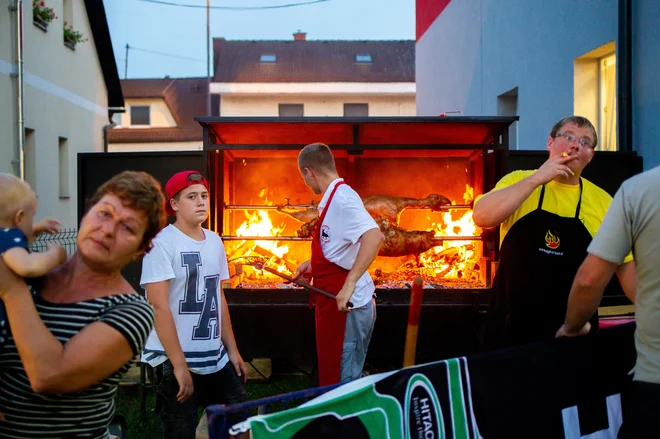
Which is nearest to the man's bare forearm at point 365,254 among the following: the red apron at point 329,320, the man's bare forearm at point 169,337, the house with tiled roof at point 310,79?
the red apron at point 329,320

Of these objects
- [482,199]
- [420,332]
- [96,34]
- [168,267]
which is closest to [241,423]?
Answer: [168,267]

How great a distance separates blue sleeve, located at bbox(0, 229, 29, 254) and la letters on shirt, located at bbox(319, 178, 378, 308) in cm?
214

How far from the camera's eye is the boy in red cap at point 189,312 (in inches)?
125

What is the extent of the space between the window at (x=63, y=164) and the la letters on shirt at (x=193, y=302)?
517 inches

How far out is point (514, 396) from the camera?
2.56 meters

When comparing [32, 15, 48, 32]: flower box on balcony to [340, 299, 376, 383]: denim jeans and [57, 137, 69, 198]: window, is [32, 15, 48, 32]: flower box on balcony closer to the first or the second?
[57, 137, 69, 198]: window

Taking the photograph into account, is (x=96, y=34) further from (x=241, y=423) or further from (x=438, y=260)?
(x=241, y=423)

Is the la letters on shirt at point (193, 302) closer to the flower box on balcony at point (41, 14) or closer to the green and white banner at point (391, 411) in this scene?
the green and white banner at point (391, 411)

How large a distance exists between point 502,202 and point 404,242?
266 centimetres

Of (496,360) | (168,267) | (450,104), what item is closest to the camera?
(496,360)

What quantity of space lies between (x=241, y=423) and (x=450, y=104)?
1212cm

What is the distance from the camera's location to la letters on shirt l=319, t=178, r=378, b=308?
3725 mm

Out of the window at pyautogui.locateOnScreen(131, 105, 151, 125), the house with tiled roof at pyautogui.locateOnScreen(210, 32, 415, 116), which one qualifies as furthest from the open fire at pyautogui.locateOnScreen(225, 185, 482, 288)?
the window at pyautogui.locateOnScreen(131, 105, 151, 125)

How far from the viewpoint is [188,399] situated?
3.27 metres
